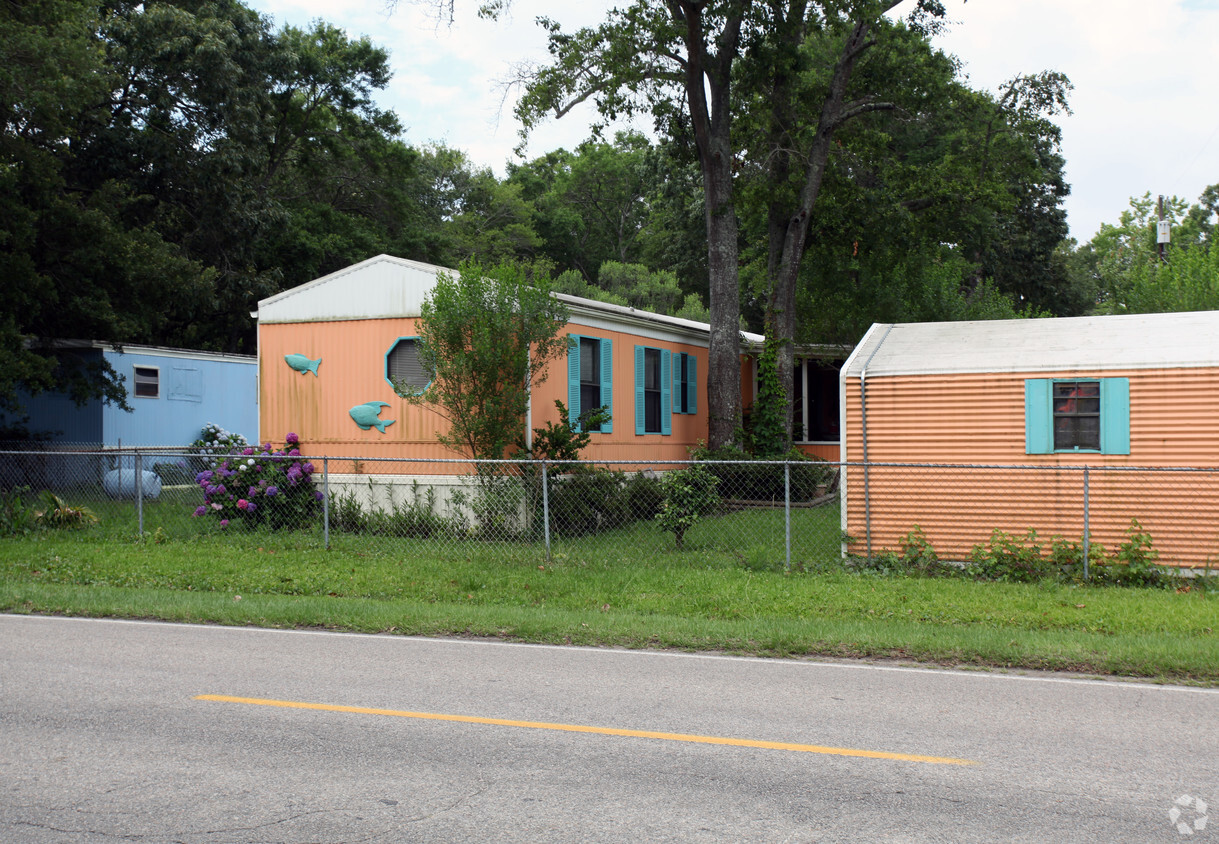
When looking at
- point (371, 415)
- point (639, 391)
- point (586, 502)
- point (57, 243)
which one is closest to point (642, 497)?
point (586, 502)

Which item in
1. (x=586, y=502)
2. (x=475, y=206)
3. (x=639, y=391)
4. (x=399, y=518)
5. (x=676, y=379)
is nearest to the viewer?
(x=399, y=518)

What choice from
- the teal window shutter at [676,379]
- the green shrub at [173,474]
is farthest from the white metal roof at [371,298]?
the green shrub at [173,474]

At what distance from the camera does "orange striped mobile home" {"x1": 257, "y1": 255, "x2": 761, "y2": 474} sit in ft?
51.8

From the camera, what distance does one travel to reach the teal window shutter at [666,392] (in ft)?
65.5

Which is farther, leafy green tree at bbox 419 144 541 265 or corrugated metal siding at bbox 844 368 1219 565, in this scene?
leafy green tree at bbox 419 144 541 265

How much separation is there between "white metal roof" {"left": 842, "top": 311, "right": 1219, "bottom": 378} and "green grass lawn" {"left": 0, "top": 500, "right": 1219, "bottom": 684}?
105 inches

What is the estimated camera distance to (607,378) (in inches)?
697

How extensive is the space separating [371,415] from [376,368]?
74cm

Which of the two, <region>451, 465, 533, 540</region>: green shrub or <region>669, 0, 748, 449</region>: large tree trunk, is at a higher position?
<region>669, 0, 748, 449</region>: large tree trunk

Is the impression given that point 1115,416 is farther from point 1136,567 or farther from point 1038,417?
point 1136,567

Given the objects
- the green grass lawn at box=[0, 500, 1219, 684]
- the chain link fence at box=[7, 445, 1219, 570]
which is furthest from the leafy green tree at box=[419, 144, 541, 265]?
the green grass lawn at box=[0, 500, 1219, 684]

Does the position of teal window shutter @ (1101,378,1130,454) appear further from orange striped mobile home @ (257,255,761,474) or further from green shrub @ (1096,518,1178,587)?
orange striped mobile home @ (257,255,761,474)

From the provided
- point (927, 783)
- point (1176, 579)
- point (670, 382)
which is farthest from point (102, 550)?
point (1176, 579)

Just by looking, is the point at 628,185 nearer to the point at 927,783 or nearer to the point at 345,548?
the point at 345,548
